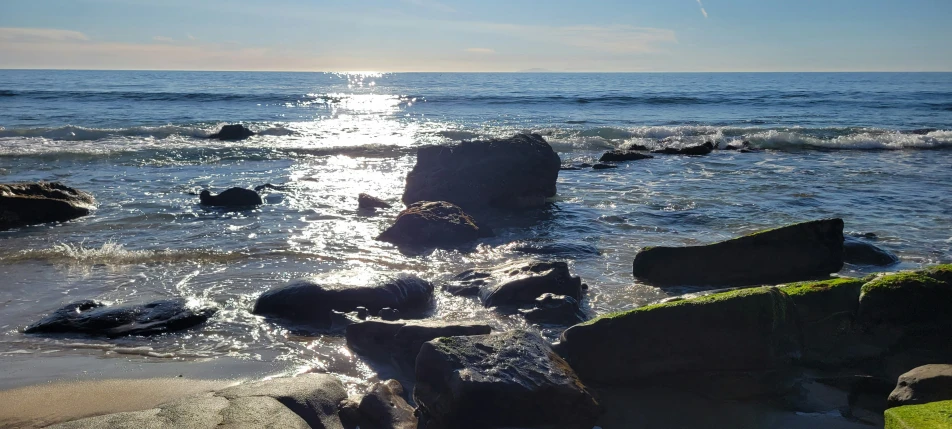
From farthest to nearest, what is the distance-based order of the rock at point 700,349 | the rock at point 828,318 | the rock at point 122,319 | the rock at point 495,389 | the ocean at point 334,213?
the ocean at point 334,213
the rock at point 122,319
the rock at point 828,318
the rock at point 700,349
the rock at point 495,389

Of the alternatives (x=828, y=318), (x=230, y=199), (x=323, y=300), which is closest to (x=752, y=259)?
(x=828, y=318)

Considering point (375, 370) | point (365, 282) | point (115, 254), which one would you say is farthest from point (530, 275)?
point (115, 254)

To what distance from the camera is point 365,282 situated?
19.7ft

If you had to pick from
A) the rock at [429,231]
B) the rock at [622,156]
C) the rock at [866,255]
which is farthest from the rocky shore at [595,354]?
the rock at [622,156]

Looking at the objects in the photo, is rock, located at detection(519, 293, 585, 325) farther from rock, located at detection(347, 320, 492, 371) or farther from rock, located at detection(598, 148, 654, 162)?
rock, located at detection(598, 148, 654, 162)

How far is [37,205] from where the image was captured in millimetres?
9430

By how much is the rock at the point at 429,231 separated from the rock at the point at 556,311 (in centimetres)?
275

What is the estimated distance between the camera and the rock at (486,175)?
35.4 feet

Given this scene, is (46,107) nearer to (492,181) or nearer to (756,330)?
(492,181)

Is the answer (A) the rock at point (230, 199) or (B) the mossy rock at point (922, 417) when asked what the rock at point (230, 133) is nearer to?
(A) the rock at point (230, 199)

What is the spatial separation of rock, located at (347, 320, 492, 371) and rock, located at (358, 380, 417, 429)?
2.00 ft

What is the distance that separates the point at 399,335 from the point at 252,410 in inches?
52.7

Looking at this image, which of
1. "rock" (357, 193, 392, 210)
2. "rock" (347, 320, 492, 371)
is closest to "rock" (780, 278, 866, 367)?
"rock" (347, 320, 492, 371)

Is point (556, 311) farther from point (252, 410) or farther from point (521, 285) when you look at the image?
point (252, 410)
